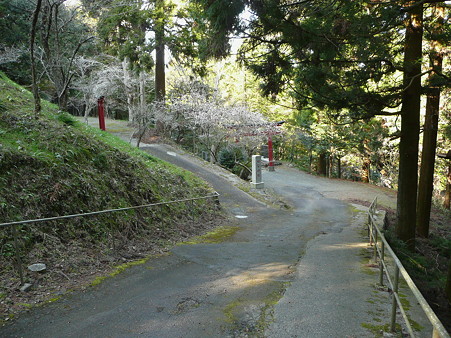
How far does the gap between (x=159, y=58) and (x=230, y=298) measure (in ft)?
56.0

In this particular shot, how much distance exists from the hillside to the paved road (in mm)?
530

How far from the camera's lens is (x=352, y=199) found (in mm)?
18344

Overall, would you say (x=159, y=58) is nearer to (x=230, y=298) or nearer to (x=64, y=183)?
(x=64, y=183)

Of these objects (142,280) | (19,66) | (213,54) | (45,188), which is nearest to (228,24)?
(213,54)

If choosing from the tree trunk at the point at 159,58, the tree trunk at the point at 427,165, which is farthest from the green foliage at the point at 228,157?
the tree trunk at the point at 427,165

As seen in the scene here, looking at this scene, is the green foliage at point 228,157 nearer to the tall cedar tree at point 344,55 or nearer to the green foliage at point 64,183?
the green foliage at point 64,183

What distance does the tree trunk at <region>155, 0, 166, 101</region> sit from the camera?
16.1m

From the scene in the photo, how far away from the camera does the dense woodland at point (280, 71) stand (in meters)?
7.17

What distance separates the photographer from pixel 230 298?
4.27 meters

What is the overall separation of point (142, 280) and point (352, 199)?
52.2 feet

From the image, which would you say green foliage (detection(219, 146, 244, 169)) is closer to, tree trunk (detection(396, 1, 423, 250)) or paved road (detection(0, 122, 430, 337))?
tree trunk (detection(396, 1, 423, 250))

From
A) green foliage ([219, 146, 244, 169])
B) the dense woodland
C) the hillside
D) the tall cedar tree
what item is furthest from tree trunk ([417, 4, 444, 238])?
green foliage ([219, 146, 244, 169])

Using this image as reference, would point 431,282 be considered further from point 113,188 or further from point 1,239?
point 1,239

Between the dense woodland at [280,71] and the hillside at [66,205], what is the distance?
5.39ft
